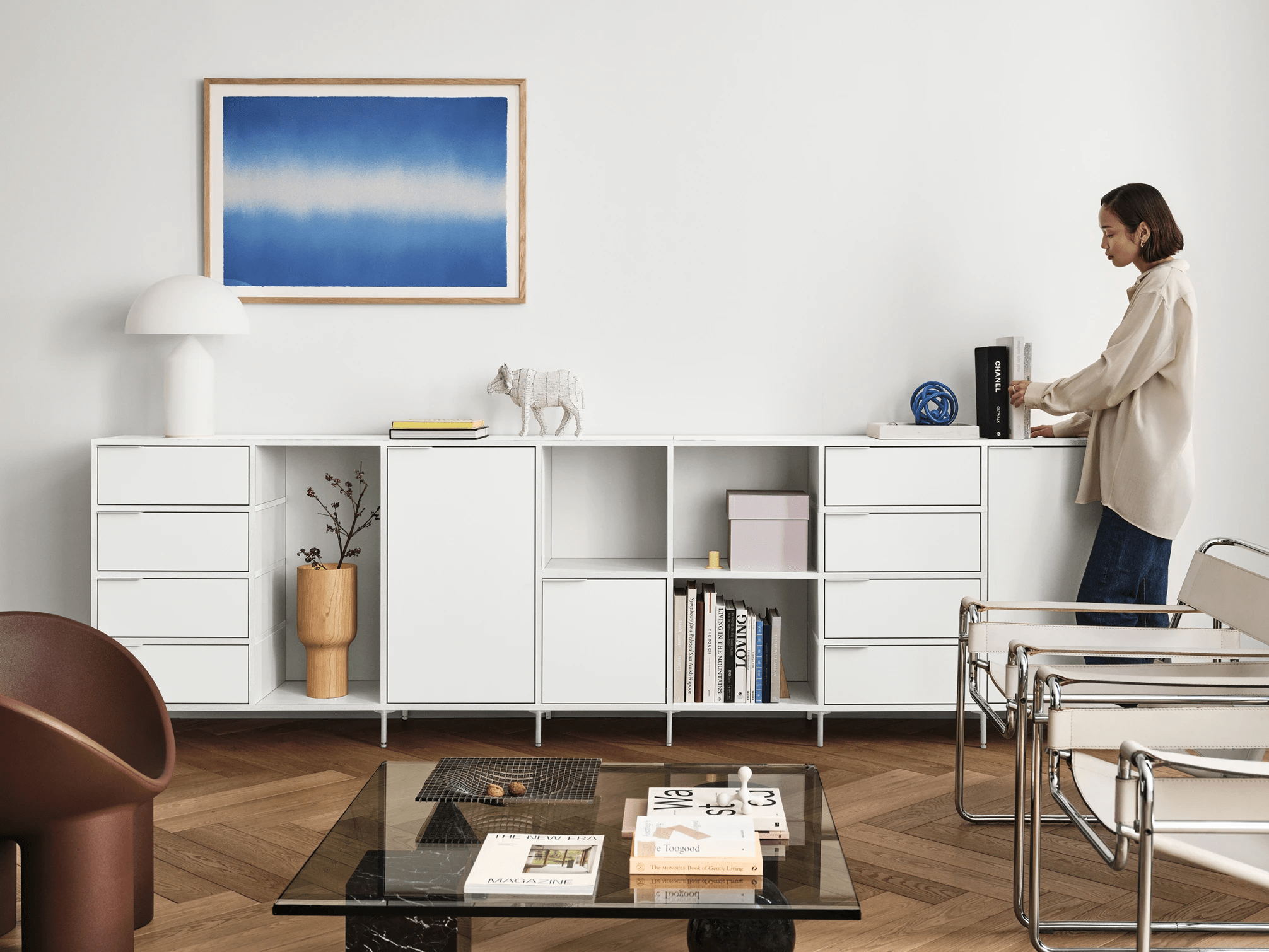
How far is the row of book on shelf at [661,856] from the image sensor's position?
1820 millimetres

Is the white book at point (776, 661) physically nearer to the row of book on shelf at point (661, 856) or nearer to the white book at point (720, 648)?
the white book at point (720, 648)

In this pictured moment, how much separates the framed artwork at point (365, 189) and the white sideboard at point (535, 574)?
2.15ft

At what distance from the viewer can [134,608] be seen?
3.61 m

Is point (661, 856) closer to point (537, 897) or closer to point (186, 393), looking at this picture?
point (537, 897)

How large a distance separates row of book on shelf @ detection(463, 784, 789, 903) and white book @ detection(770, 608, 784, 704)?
1537mm

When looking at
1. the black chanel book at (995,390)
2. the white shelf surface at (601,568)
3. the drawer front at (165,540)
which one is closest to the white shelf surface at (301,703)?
the drawer front at (165,540)

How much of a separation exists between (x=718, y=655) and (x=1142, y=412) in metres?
1.49

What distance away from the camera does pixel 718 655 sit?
372cm

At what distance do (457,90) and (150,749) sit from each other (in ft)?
8.18

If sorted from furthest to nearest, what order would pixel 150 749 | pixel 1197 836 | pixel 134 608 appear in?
1. pixel 134 608
2. pixel 150 749
3. pixel 1197 836

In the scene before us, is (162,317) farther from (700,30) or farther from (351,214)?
Answer: (700,30)

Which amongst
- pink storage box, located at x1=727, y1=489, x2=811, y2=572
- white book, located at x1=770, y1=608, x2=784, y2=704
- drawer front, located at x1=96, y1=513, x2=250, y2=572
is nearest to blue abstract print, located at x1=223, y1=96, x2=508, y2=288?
drawer front, located at x1=96, y1=513, x2=250, y2=572

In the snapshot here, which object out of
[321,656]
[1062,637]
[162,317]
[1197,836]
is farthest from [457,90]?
[1197,836]

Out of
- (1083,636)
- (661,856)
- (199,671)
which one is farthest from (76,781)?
(1083,636)
